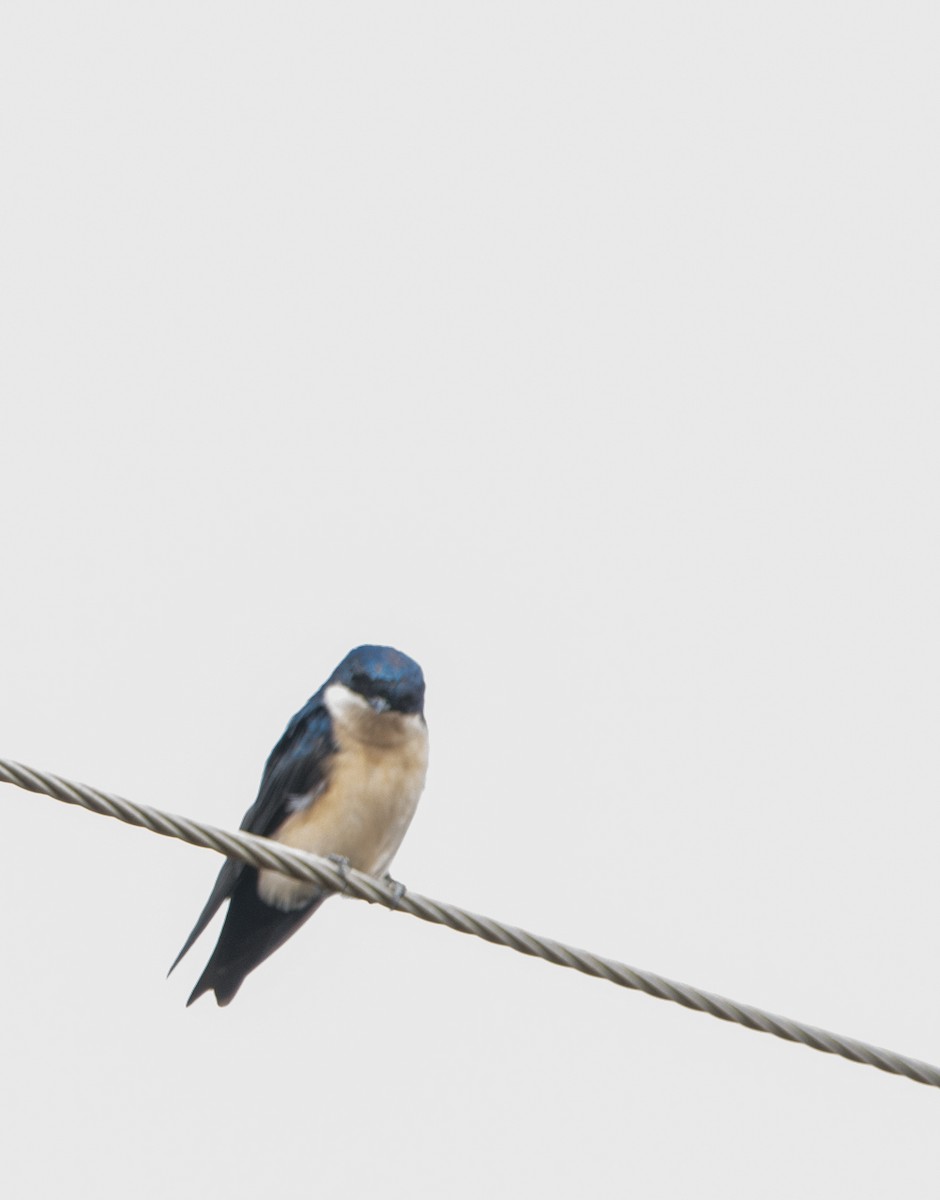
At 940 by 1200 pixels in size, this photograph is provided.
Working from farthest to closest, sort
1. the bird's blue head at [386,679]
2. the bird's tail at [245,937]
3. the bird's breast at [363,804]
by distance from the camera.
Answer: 1. the bird's tail at [245,937]
2. the bird's blue head at [386,679]
3. the bird's breast at [363,804]

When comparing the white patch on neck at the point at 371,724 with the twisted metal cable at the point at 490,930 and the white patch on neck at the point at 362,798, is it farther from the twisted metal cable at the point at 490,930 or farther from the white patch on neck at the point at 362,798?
the twisted metal cable at the point at 490,930

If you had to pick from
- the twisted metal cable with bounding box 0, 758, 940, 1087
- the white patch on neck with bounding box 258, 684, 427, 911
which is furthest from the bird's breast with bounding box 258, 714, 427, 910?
the twisted metal cable with bounding box 0, 758, 940, 1087

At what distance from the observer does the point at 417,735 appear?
725 cm

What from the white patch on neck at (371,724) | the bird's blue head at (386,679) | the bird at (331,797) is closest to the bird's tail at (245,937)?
the bird at (331,797)

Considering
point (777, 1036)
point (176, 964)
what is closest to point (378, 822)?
point (176, 964)

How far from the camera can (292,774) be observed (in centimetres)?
735

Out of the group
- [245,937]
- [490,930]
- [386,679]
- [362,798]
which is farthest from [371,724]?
[490,930]

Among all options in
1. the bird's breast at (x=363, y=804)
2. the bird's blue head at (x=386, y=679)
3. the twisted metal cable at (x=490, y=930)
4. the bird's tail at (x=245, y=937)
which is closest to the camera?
the twisted metal cable at (x=490, y=930)

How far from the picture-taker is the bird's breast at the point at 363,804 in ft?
23.4

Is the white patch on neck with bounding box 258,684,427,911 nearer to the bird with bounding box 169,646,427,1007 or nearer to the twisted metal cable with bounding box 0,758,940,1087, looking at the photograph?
the bird with bounding box 169,646,427,1007

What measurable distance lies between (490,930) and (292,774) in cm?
280

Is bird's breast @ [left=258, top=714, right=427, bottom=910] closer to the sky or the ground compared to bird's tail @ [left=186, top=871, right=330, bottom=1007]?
closer to the sky

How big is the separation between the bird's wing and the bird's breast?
2.2 inches

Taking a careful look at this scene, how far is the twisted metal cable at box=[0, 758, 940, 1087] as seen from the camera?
436cm
